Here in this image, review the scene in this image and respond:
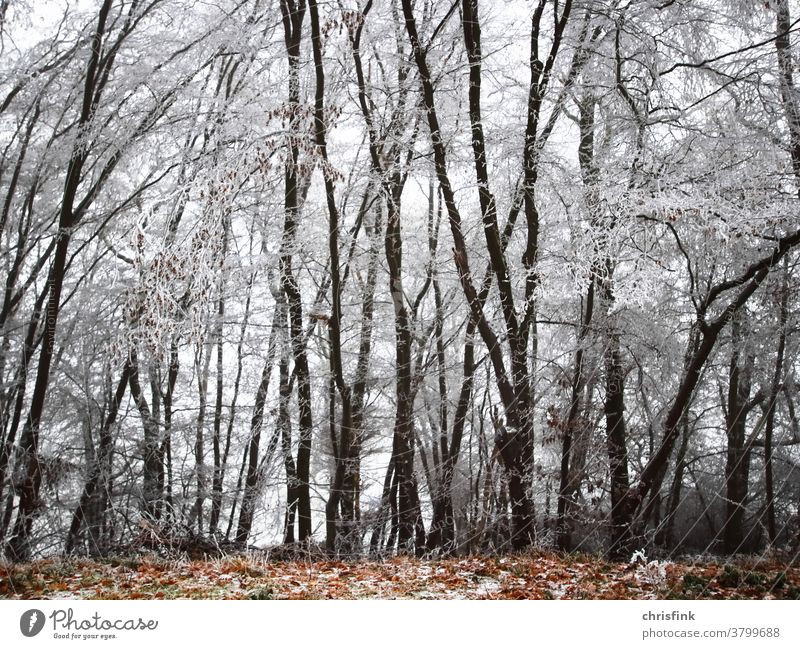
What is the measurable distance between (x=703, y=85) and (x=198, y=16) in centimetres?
284

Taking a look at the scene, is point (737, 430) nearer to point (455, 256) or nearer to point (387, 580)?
point (455, 256)

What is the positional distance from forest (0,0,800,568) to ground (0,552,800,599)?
1.83 ft

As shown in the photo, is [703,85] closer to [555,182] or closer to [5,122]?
[555,182]

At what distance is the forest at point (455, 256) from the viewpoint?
377cm

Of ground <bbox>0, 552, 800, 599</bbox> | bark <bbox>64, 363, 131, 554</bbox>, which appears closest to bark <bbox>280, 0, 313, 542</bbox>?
bark <bbox>64, 363, 131, 554</bbox>

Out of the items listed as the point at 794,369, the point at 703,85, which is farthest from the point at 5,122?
the point at 794,369

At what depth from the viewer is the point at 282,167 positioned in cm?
405
